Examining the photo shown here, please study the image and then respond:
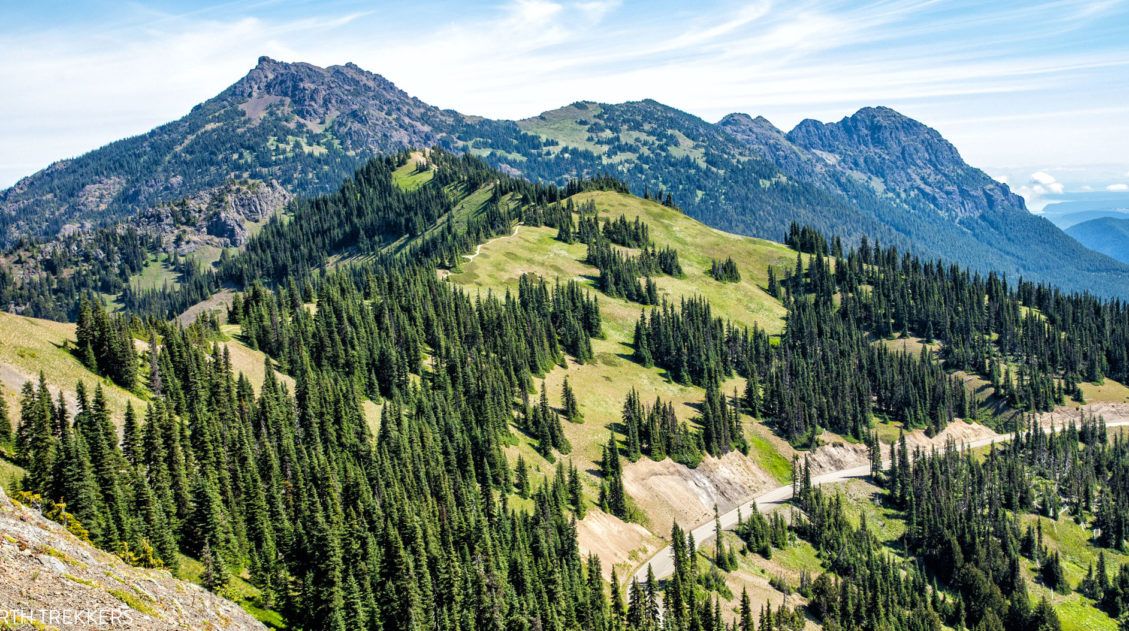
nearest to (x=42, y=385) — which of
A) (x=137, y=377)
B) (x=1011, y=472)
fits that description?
(x=137, y=377)

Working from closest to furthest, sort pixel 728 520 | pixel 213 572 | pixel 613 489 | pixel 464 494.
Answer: pixel 213 572 < pixel 464 494 < pixel 613 489 < pixel 728 520

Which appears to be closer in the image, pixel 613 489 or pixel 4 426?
pixel 4 426

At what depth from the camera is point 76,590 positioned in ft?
122

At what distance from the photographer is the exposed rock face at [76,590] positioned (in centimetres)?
3425

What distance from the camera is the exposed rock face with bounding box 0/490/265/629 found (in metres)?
34.2

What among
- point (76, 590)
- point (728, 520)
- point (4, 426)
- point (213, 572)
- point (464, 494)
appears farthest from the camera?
point (728, 520)

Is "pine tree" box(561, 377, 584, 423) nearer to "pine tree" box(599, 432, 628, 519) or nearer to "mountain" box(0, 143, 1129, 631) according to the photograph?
"mountain" box(0, 143, 1129, 631)

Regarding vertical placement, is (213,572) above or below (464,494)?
above

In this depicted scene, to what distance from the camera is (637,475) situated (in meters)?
164

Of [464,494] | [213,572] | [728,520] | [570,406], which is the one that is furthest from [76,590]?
[570,406]

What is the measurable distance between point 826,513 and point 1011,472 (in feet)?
223

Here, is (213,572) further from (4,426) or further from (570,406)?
(570,406)

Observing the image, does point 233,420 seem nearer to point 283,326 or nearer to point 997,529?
point 283,326

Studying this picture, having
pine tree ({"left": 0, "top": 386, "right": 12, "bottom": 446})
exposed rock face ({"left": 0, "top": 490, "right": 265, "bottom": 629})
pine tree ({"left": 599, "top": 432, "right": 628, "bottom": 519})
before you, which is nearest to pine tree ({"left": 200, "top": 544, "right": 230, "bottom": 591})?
pine tree ({"left": 0, "top": 386, "right": 12, "bottom": 446})
